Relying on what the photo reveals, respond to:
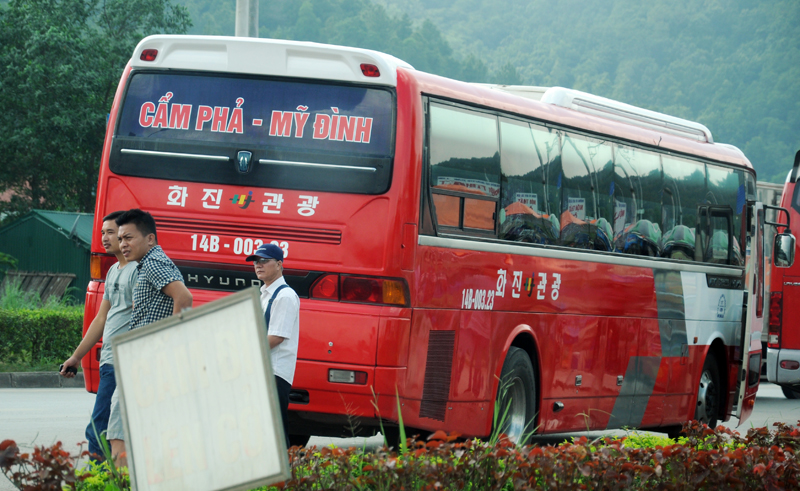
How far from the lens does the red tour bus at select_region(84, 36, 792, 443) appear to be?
780 centimetres

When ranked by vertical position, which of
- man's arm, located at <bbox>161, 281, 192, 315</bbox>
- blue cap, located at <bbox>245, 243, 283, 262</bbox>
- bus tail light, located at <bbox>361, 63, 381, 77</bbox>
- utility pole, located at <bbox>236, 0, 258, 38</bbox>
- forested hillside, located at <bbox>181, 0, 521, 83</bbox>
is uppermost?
forested hillside, located at <bbox>181, 0, 521, 83</bbox>

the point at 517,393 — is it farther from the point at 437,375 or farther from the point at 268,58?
the point at 268,58

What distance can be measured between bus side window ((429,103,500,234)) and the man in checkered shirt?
2348 mm

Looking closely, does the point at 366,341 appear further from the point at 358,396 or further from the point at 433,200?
the point at 433,200

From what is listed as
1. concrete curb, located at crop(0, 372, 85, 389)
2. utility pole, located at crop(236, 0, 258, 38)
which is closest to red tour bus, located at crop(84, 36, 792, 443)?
utility pole, located at crop(236, 0, 258, 38)

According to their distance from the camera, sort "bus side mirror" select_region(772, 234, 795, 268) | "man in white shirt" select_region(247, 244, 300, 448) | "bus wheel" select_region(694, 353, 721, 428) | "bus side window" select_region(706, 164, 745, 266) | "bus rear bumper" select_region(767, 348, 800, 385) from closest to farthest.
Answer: "man in white shirt" select_region(247, 244, 300, 448)
"bus wheel" select_region(694, 353, 721, 428)
"bus side window" select_region(706, 164, 745, 266)
"bus side mirror" select_region(772, 234, 795, 268)
"bus rear bumper" select_region(767, 348, 800, 385)

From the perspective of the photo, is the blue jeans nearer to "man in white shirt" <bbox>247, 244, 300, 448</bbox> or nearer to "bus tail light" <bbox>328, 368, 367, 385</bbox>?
"man in white shirt" <bbox>247, 244, 300, 448</bbox>

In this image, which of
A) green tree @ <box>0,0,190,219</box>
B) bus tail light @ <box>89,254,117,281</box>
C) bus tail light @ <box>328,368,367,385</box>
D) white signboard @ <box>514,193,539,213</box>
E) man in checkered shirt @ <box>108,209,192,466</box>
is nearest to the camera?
man in checkered shirt @ <box>108,209,192,466</box>

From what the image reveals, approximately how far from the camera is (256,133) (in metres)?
8.19

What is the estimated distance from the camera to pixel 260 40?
8.34 meters

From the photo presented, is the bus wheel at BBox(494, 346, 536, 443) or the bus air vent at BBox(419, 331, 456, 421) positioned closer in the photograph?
the bus air vent at BBox(419, 331, 456, 421)

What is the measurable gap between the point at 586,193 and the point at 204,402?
685cm

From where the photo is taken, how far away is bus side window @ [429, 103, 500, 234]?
824 cm

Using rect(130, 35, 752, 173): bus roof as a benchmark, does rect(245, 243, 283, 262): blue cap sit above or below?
below
